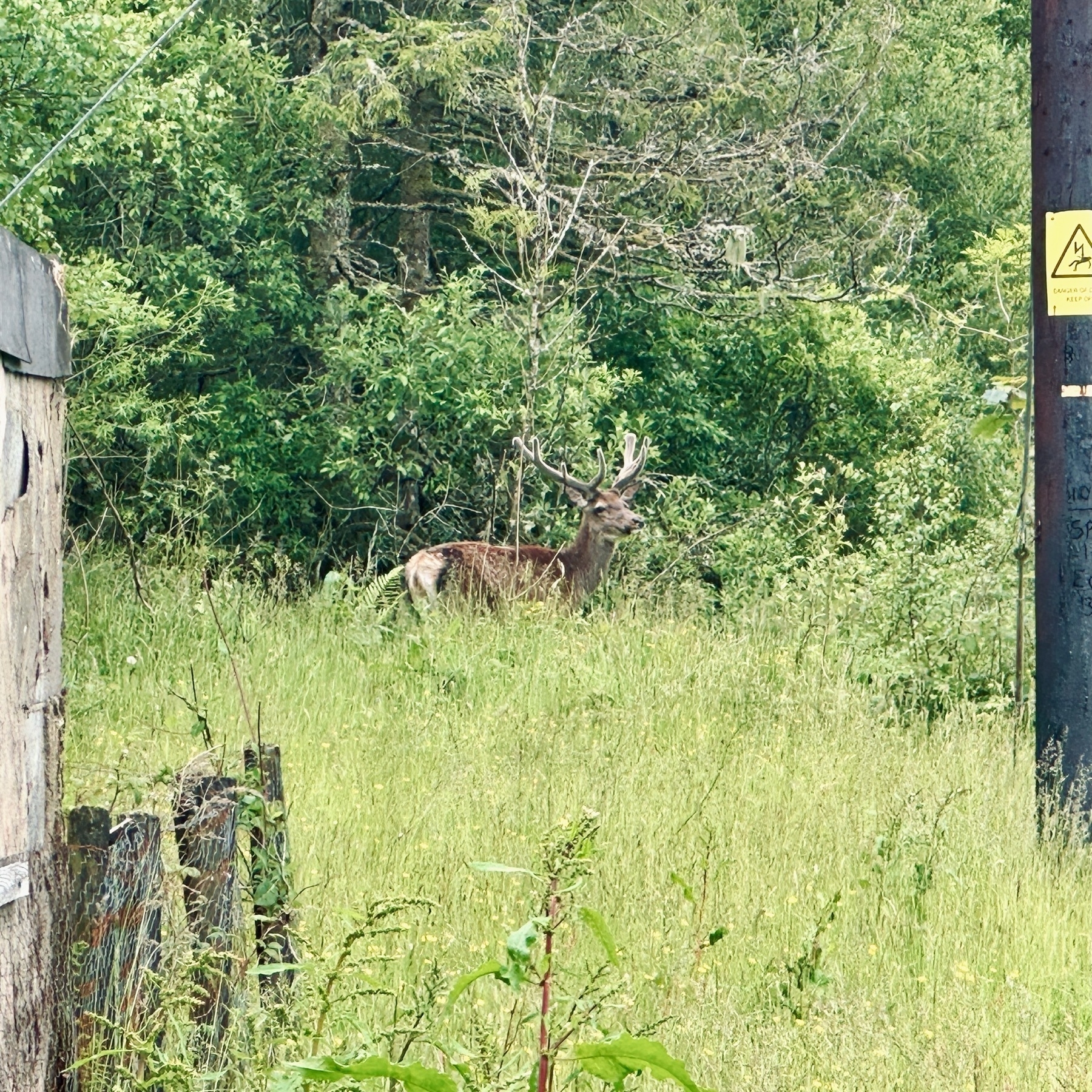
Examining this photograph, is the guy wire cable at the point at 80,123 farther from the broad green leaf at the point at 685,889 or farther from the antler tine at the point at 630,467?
the antler tine at the point at 630,467

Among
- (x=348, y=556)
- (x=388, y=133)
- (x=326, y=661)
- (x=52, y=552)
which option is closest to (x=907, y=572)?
(x=326, y=661)

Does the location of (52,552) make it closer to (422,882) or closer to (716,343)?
(422,882)

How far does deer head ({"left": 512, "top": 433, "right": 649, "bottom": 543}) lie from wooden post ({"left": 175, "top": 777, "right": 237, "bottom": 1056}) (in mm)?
7618

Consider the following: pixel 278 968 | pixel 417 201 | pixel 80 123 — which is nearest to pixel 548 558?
pixel 417 201

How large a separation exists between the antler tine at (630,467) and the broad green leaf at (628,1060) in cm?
924

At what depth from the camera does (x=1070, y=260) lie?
491 cm

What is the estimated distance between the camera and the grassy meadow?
3.71 m

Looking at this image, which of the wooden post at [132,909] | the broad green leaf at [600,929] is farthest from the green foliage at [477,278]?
the broad green leaf at [600,929]

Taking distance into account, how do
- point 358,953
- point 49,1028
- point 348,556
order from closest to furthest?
point 49,1028
point 358,953
point 348,556

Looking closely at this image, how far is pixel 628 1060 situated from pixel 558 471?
31.0ft

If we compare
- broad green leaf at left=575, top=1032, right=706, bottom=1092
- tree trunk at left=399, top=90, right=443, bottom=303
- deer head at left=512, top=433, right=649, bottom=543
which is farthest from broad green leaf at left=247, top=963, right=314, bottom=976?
tree trunk at left=399, top=90, right=443, bottom=303

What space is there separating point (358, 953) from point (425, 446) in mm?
8734

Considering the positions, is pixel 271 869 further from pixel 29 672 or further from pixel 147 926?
pixel 29 672

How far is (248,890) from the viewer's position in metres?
3.60
